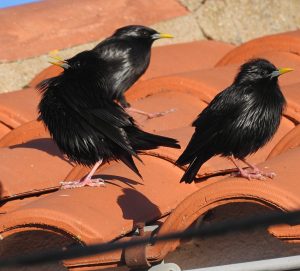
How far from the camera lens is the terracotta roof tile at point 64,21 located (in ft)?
22.2

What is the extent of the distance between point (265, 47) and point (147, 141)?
7.80 feet

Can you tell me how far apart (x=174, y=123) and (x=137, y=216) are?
132 centimetres

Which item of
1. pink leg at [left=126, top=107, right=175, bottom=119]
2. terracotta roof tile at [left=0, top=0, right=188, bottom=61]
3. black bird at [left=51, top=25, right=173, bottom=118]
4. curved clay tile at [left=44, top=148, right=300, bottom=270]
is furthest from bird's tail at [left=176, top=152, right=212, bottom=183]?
terracotta roof tile at [left=0, top=0, right=188, bottom=61]

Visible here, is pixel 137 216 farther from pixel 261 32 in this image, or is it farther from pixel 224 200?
pixel 261 32

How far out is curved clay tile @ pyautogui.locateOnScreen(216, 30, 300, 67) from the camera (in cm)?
612

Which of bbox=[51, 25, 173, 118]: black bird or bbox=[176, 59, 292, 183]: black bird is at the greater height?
bbox=[51, 25, 173, 118]: black bird

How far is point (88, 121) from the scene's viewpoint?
4434 millimetres

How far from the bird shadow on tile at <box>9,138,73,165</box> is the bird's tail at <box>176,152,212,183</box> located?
1.03 meters

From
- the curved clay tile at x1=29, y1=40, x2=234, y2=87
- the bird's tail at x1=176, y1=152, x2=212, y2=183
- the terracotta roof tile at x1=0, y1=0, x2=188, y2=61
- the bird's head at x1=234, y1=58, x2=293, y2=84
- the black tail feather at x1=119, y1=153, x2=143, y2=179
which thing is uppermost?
the terracotta roof tile at x1=0, y1=0, x2=188, y2=61

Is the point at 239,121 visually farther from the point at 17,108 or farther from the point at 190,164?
the point at 17,108

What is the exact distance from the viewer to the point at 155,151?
417cm

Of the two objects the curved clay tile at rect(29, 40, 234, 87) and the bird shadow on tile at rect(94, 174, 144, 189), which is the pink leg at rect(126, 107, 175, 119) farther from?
the curved clay tile at rect(29, 40, 234, 87)

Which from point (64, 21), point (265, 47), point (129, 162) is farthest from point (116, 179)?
point (64, 21)

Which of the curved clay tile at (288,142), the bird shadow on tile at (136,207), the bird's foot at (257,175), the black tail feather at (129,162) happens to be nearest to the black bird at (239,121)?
the curved clay tile at (288,142)
